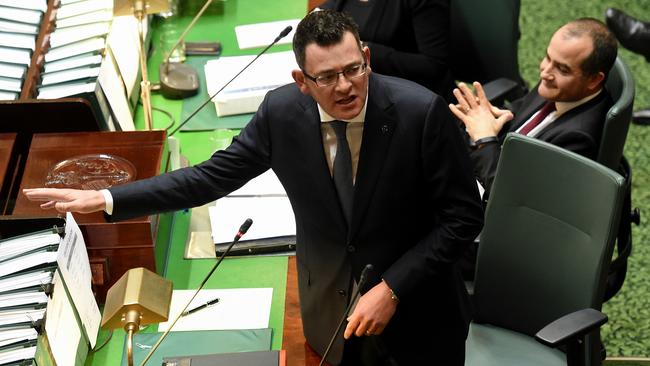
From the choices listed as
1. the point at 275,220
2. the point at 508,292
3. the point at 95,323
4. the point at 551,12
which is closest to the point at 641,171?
the point at 551,12

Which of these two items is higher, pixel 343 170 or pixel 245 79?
pixel 245 79

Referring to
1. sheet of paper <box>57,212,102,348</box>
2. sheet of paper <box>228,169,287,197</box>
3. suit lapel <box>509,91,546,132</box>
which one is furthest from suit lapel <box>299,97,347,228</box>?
suit lapel <box>509,91,546,132</box>

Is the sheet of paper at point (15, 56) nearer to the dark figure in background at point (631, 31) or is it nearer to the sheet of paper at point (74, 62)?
the sheet of paper at point (74, 62)

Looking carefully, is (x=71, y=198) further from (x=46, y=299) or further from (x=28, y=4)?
(x=28, y=4)

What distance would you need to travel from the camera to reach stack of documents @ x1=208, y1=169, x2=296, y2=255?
106 inches

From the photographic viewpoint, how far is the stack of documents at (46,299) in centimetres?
208

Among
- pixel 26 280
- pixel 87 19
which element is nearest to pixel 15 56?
pixel 87 19

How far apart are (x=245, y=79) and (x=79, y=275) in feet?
4.15

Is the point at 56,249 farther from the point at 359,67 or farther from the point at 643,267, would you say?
the point at 643,267

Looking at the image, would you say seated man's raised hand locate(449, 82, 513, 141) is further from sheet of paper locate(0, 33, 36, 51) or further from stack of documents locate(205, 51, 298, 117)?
sheet of paper locate(0, 33, 36, 51)

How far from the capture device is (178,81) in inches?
133

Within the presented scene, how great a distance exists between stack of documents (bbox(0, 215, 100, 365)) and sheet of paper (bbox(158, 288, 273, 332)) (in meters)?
0.22

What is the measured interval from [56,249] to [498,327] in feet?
4.18

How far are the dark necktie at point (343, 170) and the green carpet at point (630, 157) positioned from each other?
1.58 metres
